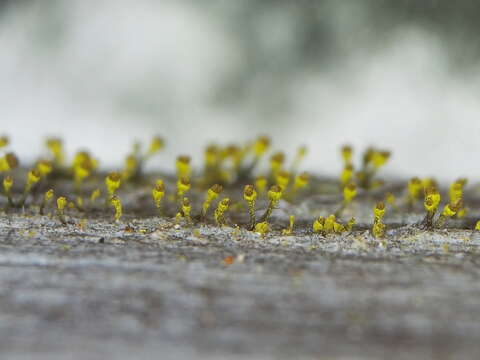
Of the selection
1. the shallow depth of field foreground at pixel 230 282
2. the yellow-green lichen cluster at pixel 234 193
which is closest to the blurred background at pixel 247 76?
the yellow-green lichen cluster at pixel 234 193

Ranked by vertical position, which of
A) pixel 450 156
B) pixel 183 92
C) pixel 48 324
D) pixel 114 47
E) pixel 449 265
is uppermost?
pixel 114 47

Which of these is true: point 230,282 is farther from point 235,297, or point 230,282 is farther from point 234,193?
point 234,193

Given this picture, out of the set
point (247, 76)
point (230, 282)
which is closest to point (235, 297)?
point (230, 282)

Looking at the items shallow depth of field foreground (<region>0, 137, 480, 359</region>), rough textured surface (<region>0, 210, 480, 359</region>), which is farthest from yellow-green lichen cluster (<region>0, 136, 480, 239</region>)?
rough textured surface (<region>0, 210, 480, 359</region>)

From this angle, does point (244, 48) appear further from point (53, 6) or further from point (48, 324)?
point (48, 324)

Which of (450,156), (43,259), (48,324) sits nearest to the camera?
(48,324)

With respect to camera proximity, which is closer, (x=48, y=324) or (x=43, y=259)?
(x=48, y=324)

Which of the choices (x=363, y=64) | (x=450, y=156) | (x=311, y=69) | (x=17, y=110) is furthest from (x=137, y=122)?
(x=450, y=156)
